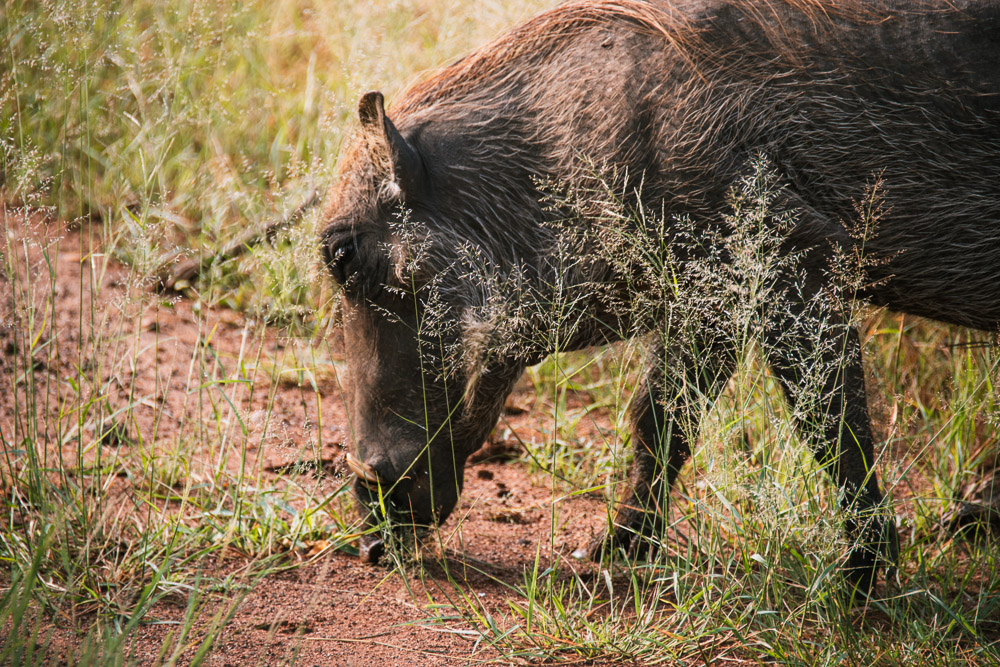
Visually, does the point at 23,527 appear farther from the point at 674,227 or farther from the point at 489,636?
the point at 674,227

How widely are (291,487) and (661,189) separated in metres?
1.66

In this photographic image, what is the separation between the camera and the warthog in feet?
8.75

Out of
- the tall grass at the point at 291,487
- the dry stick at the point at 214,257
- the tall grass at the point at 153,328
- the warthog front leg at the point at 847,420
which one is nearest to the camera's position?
the tall grass at the point at 291,487

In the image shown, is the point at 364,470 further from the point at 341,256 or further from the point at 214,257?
the point at 214,257

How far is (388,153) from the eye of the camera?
8.64ft

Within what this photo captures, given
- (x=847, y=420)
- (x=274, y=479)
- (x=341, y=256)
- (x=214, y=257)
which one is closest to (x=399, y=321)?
(x=341, y=256)

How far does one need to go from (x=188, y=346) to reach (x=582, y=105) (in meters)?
2.42

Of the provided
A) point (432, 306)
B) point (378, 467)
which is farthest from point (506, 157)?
point (378, 467)

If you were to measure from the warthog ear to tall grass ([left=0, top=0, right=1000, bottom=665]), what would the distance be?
0.97 feet

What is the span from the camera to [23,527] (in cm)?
261

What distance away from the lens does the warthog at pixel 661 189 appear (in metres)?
2.67

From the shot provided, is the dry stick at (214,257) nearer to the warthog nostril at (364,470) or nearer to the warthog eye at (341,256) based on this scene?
the warthog eye at (341,256)

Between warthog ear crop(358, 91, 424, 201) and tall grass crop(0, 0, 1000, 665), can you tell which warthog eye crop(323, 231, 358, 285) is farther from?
warthog ear crop(358, 91, 424, 201)

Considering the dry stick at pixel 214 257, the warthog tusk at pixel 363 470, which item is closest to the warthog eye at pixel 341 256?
the warthog tusk at pixel 363 470
